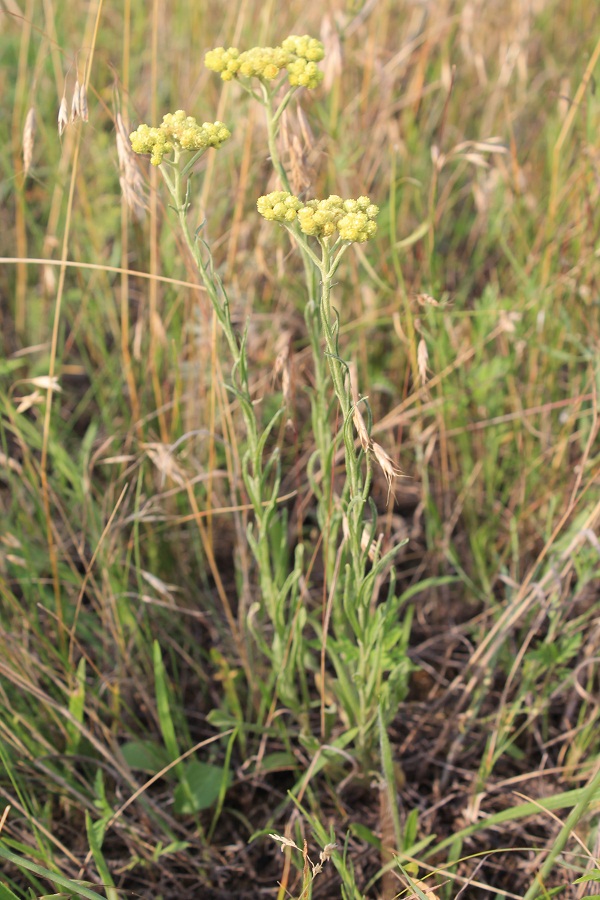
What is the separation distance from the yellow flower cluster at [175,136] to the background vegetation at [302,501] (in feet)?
0.86

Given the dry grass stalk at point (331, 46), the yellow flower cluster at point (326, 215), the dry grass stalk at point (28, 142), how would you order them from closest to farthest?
the yellow flower cluster at point (326, 215) → the dry grass stalk at point (28, 142) → the dry grass stalk at point (331, 46)

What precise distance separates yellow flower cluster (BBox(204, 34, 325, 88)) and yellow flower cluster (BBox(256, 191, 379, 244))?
203mm

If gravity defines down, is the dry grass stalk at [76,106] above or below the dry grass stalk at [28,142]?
above

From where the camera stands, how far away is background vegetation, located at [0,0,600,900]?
1259mm

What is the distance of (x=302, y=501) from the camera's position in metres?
1.64

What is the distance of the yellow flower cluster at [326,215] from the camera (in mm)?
838

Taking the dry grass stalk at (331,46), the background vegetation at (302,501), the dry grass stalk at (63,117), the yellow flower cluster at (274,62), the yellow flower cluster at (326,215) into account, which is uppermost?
the dry grass stalk at (331,46)

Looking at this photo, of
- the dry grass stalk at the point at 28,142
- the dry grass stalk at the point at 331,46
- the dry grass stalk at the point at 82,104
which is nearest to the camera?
the dry grass stalk at the point at 82,104

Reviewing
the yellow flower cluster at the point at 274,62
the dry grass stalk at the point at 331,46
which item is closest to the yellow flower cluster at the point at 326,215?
the yellow flower cluster at the point at 274,62

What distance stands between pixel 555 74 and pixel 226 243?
116 centimetres

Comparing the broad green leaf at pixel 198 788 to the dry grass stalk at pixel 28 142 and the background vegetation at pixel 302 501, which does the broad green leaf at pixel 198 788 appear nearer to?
the background vegetation at pixel 302 501

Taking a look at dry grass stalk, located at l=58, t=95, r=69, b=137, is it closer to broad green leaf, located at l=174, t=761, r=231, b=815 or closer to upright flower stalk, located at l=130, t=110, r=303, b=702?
upright flower stalk, located at l=130, t=110, r=303, b=702

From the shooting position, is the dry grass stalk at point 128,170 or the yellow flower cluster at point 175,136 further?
the dry grass stalk at point 128,170

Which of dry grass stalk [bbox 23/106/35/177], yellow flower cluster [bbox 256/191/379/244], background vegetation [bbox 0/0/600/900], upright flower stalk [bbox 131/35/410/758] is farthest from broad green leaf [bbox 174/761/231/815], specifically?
dry grass stalk [bbox 23/106/35/177]
